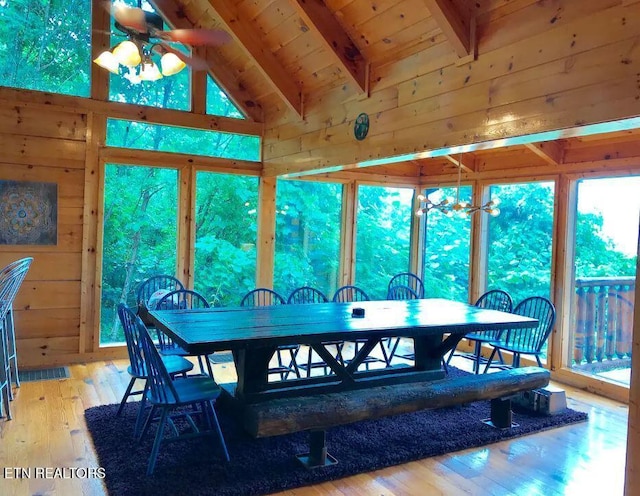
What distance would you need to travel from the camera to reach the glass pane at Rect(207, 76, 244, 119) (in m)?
5.72

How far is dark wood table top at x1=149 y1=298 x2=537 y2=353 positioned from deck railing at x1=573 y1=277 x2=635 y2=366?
1345 mm

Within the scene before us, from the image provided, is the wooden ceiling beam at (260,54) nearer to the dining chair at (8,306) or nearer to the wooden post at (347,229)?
the wooden post at (347,229)

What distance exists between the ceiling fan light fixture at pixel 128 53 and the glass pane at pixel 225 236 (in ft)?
9.36

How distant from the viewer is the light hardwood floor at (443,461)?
2.79 m

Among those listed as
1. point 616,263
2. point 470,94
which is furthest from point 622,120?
point 616,263

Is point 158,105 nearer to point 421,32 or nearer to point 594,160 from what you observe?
point 421,32

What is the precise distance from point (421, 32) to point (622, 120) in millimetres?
1606

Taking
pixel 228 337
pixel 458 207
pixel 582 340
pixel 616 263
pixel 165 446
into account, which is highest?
pixel 458 207

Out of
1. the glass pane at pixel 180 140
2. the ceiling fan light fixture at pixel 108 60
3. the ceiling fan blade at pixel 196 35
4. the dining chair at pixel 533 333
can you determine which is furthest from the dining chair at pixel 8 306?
the dining chair at pixel 533 333

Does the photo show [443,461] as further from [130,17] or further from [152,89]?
[152,89]

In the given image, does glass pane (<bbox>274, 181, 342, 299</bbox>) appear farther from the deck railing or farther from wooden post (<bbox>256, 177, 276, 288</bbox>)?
the deck railing

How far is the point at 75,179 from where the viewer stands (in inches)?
198

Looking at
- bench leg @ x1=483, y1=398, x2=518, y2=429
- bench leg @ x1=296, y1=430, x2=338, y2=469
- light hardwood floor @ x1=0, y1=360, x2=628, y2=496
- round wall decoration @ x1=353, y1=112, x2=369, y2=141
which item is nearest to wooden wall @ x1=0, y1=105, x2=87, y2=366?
light hardwood floor @ x1=0, y1=360, x2=628, y2=496

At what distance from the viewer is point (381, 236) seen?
6.78 m
